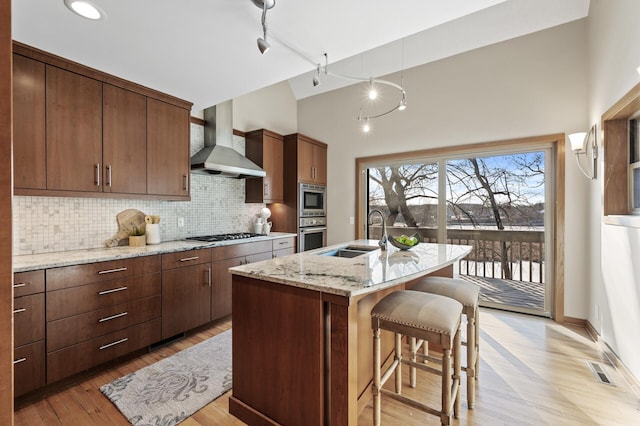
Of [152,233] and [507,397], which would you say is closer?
[507,397]

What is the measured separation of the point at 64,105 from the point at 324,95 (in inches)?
141

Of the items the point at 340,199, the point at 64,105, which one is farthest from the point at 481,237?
the point at 64,105

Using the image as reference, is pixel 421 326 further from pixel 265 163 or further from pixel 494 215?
pixel 265 163

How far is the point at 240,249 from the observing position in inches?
129

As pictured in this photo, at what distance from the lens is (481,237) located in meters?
3.75

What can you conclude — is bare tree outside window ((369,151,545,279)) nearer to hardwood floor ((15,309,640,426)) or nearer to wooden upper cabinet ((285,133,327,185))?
wooden upper cabinet ((285,133,327,185))

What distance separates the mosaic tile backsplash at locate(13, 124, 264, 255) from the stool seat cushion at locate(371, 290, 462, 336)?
8.67 ft

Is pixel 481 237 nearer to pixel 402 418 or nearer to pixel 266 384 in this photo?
pixel 402 418

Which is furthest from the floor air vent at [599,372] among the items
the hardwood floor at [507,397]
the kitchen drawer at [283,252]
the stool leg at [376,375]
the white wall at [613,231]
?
the kitchen drawer at [283,252]

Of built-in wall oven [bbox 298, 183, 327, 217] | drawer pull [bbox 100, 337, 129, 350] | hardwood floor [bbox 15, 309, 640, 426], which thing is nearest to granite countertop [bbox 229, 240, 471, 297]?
hardwood floor [bbox 15, 309, 640, 426]

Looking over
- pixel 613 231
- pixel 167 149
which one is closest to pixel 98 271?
pixel 167 149

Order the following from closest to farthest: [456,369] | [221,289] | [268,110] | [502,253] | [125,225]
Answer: [456,369]
[125,225]
[221,289]
[502,253]
[268,110]

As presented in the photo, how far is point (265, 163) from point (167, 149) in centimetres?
141

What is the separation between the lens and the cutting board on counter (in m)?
2.77
